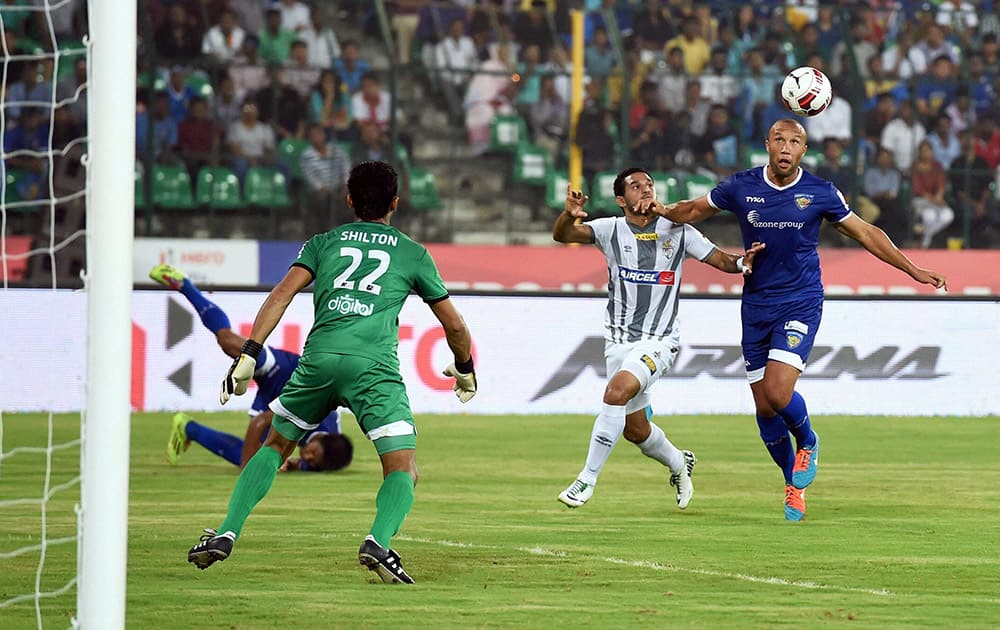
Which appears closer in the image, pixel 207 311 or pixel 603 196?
pixel 207 311

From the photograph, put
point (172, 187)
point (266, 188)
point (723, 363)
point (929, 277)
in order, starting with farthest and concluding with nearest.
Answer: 1. point (266, 188)
2. point (172, 187)
3. point (723, 363)
4. point (929, 277)

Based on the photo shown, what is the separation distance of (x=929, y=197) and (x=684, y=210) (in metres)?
13.0

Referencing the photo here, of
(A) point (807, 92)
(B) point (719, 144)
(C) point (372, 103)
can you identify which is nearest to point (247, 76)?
(C) point (372, 103)

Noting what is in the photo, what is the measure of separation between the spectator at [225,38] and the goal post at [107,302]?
16.7m

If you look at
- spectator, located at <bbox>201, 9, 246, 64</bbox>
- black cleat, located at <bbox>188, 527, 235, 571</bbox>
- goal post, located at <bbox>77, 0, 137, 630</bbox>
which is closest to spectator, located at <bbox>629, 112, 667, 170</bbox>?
spectator, located at <bbox>201, 9, 246, 64</bbox>

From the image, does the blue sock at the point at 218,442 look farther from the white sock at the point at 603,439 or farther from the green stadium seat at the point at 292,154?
the green stadium seat at the point at 292,154

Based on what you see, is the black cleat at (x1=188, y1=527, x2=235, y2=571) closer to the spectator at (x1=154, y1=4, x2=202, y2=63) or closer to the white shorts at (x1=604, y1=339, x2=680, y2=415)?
the white shorts at (x1=604, y1=339, x2=680, y2=415)

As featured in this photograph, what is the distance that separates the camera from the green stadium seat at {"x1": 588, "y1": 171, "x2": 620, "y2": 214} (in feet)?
70.2

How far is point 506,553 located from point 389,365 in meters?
1.34

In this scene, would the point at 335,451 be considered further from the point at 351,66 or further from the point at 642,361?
the point at 351,66

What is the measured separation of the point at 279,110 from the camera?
2164 centimetres

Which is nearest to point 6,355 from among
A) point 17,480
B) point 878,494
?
point 17,480

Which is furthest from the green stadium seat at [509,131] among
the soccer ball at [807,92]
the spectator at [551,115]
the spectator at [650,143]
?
the soccer ball at [807,92]

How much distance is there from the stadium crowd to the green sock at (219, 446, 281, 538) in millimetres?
13666
